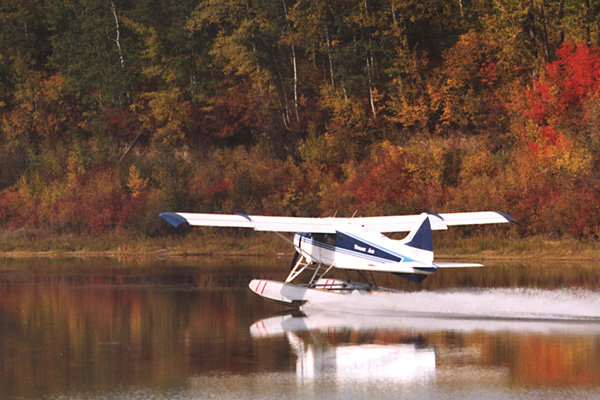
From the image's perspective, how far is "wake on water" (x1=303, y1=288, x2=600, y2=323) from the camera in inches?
740

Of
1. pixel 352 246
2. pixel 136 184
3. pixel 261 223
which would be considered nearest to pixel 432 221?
pixel 352 246

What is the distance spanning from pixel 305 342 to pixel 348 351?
4.37 feet

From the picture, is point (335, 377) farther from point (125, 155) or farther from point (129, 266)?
point (125, 155)

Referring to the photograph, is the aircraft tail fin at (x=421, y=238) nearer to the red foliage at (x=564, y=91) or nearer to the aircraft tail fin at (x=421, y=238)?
the aircraft tail fin at (x=421, y=238)

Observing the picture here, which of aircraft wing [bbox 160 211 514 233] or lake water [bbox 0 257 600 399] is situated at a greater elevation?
aircraft wing [bbox 160 211 514 233]

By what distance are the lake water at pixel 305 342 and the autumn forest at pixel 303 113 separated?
52.0 ft

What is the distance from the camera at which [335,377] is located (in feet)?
42.1

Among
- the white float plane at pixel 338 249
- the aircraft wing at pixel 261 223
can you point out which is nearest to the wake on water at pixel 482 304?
the white float plane at pixel 338 249

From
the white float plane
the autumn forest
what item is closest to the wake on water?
the white float plane

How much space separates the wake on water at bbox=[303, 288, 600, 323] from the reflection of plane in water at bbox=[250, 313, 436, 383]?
4.20ft

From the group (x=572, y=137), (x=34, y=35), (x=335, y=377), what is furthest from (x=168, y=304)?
(x=34, y=35)

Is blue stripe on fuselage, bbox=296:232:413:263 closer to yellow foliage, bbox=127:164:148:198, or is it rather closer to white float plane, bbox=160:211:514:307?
white float plane, bbox=160:211:514:307

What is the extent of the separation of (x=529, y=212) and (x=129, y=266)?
18.2 m

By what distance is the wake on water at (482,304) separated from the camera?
61.7ft
